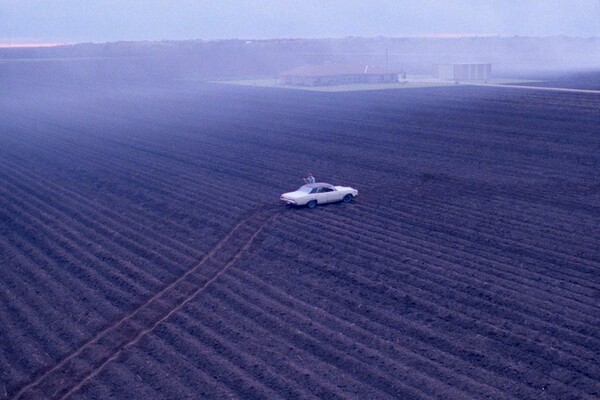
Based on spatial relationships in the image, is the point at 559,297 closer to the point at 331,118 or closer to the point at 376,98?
the point at 331,118

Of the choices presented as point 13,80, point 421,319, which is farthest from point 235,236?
point 13,80

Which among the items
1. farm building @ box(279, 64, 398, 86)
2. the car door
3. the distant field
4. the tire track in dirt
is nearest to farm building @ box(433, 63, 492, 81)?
the distant field

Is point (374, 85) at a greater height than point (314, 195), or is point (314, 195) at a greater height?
point (374, 85)

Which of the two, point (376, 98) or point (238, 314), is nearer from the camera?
point (238, 314)

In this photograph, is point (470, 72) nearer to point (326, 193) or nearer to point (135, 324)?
point (326, 193)

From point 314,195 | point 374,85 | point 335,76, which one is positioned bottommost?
point 314,195

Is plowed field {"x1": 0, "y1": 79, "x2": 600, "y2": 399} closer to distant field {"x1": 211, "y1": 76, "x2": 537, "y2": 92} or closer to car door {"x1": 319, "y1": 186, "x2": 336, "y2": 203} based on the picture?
car door {"x1": 319, "y1": 186, "x2": 336, "y2": 203}

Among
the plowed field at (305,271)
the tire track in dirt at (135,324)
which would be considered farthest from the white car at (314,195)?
the tire track in dirt at (135,324)

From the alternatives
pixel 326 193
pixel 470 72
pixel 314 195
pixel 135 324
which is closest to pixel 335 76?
pixel 470 72
